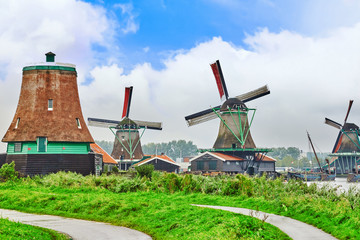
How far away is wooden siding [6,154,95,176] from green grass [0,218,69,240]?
2590 centimetres

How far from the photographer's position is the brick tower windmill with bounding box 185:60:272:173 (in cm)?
6550

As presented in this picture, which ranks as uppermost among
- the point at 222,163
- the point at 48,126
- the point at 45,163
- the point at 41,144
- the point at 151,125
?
the point at 151,125

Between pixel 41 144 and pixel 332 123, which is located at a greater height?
pixel 332 123

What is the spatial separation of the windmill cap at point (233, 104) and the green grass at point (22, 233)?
52.7m

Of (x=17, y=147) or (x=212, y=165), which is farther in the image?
(x=212, y=165)

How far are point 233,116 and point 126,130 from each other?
2057cm

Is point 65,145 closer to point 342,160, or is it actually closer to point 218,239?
point 218,239

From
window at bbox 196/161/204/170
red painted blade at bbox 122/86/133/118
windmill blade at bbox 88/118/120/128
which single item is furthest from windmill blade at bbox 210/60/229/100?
windmill blade at bbox 88/118/120/128

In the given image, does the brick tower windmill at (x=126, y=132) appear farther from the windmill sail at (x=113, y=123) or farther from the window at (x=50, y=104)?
the window at (x=50, y=104)

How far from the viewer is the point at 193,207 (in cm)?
1864

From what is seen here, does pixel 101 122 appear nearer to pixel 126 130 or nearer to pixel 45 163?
pixel 126 130

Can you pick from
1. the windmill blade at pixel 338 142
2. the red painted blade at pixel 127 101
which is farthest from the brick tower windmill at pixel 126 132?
the windmill blade at pixel 338 142

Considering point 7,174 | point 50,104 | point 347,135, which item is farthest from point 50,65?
point 347,135

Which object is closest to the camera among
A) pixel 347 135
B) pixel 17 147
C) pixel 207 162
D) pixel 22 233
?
pixel 22 233
